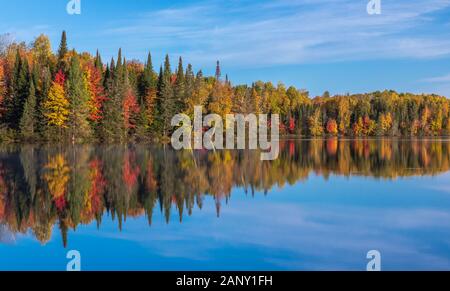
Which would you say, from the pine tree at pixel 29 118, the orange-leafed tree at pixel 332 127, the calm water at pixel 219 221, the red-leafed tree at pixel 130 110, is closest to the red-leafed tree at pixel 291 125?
the orange-leafed tree at pixel 332 127

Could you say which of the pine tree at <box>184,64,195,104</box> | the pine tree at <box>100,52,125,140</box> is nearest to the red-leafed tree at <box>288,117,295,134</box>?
the pine tree at <box>184,64,195,104</box>

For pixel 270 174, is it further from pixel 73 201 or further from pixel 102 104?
pixel 102 104

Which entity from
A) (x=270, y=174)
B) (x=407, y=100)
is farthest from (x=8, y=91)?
(x=407, y=100)

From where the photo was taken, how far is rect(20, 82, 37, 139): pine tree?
57.2 m

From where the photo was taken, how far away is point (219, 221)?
14070 mm

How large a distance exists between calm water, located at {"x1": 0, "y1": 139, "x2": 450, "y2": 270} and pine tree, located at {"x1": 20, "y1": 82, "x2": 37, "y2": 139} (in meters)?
35.2

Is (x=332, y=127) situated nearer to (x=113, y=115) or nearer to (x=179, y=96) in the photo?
(x=179, y=96)

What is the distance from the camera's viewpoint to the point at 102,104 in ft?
209

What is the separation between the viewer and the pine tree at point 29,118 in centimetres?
5722

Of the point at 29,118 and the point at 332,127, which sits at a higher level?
the point at 29,118

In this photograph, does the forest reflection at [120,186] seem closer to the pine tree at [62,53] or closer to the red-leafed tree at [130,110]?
the red-leafed tree at [130,110]

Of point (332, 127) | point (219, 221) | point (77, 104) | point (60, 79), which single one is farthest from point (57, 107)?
point (332, 127)

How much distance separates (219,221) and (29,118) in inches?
1930
